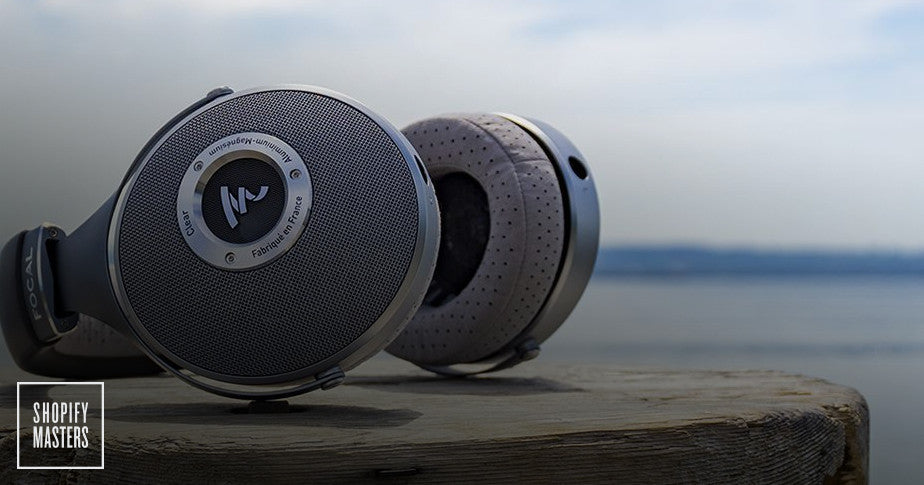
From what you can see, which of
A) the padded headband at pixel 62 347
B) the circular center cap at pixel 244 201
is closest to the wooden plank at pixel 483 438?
the padded headband at pixel 62 347

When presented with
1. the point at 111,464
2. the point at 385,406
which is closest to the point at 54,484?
the point at 111,464

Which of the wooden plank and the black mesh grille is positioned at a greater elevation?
the black mesh grille

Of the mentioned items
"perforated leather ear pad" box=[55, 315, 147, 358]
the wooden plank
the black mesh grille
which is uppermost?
the black mesh grille

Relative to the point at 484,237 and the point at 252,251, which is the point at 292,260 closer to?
the point at 252,251

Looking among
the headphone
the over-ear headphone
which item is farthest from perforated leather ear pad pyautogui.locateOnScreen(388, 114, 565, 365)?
the headphone

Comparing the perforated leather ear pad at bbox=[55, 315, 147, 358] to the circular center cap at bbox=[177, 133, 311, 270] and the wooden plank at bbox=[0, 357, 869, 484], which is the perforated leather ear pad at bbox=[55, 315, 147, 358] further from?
the circular center cap at bbox=[177, 133, 311, 270]

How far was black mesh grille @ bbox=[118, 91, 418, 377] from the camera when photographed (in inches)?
54.2

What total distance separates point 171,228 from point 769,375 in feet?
3.77

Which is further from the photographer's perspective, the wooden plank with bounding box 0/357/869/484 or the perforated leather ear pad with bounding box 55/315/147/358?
the perforated leather ear pad with bounding box 55/315/147/358

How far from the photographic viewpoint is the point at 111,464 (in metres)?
1.21

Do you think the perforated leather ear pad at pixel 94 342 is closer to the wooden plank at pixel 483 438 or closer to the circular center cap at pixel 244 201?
the wooden plank at pixel 483 438

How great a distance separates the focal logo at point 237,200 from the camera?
4.63 ft

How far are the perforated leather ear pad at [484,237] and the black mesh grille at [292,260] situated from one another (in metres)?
0.43

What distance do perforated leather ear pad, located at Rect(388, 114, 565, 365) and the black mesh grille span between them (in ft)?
1.41
